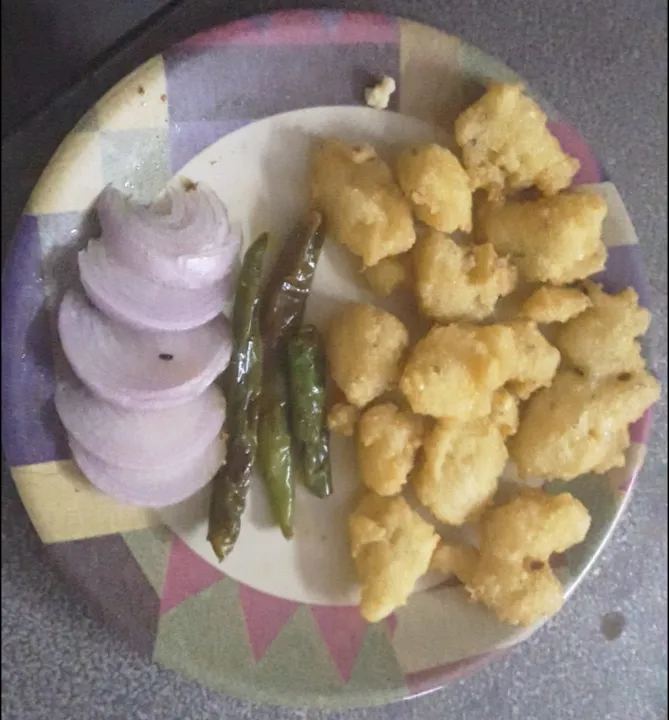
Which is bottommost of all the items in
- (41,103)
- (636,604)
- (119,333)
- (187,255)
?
(636,604)

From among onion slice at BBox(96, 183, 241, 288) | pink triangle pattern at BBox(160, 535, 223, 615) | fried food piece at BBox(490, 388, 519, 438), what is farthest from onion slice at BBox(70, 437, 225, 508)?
fried food piece at BBox(490, 388, 519, 438)

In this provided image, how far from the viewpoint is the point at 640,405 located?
1.72 metres

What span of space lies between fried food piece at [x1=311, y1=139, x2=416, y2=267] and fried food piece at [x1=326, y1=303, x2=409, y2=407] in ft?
0.41

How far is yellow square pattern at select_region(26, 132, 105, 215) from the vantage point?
144cm

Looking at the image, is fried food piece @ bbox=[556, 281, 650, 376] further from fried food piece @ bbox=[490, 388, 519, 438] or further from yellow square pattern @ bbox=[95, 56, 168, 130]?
yellow square pattern @ bbox=[95, 56, 168, 130]

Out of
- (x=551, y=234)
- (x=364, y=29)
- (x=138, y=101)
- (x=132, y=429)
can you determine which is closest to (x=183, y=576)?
(x=132, y=429)

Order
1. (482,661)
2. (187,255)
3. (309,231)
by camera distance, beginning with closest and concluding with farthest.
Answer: (187,255) < (309,231) < (482,661)

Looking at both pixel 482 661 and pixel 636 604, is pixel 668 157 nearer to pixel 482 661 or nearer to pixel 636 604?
pixel 636 604

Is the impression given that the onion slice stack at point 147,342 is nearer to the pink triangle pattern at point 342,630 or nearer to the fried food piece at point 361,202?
the fried food piece at point 361,202

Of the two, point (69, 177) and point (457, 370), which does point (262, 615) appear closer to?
point (457, 370)

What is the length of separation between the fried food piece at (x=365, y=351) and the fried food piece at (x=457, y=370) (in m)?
0.05

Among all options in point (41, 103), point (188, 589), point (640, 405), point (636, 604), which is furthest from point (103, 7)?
point (636, 604)

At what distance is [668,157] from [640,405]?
0.80m

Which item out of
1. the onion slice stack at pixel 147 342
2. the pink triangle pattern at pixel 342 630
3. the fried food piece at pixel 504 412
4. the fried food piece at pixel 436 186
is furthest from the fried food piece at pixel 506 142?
the pink triangle pattern at pixel 342 630
